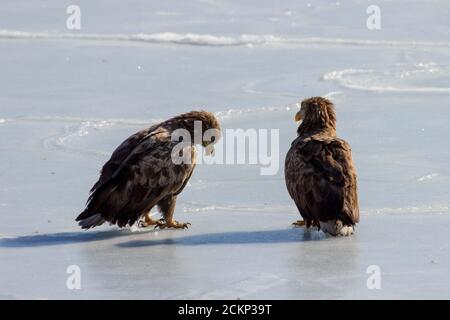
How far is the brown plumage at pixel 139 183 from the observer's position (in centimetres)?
999

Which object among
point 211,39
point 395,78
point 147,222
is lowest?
point 147,222

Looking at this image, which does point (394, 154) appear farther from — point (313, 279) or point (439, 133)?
point (313, 279)

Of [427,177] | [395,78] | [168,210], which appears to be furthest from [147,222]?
[395,78]

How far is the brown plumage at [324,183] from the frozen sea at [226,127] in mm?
202

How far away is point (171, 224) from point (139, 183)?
1.55 feet

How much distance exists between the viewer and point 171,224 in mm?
10281

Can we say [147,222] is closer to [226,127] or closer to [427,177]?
[427,177]

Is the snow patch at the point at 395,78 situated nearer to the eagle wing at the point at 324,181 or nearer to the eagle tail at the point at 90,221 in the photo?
the eagle wing at the point at 324,181

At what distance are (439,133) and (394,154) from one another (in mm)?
1089

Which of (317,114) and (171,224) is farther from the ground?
(317,114)

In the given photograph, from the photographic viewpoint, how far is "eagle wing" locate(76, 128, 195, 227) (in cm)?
1001

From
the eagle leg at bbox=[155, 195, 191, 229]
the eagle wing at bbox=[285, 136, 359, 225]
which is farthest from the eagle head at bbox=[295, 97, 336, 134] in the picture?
the eagle leg at bbox=[155, 195, 191, 229]

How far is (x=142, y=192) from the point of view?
10.1 meters

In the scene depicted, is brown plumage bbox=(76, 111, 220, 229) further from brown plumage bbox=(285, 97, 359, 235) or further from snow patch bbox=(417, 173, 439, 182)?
snow patch bbox=(417, 173, 439, 182)
